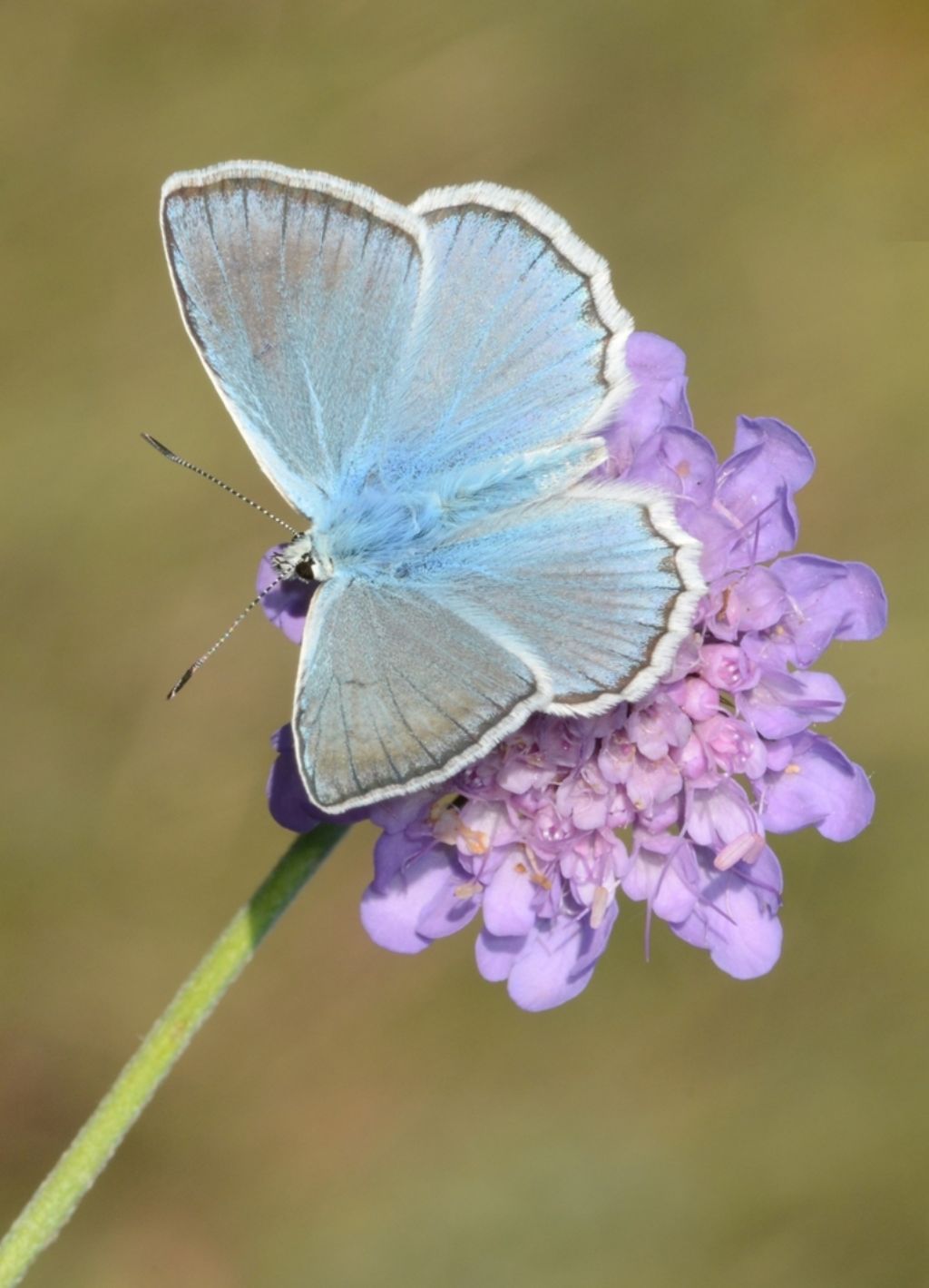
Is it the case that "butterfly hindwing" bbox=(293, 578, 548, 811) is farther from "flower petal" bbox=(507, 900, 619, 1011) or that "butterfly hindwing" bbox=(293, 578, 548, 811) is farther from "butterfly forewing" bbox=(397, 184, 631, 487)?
"flower petal" bbox=(507, 900, 619, 1011)

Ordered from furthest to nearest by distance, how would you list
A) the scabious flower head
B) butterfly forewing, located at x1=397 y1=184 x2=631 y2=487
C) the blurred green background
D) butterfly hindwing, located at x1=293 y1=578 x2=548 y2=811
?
the blurred green background < the scabious flower head < butterfly forewing, located at x1=397 y1=184 x2=631 y2=487 < butterfly hindwing, located at x1=293 y1=578 x2=548 y2=811

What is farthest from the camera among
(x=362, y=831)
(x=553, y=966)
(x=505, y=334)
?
(x=362, y=831)

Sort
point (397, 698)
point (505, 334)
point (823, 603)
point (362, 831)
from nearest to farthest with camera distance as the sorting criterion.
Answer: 1. point (397, 698)
2. point (505, 334)
3. point (823, 603)
4. point (362, 831)

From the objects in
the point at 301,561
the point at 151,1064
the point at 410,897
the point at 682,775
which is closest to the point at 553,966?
the point at 410,897

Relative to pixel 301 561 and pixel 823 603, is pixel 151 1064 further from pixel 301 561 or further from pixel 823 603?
pixel 823 603

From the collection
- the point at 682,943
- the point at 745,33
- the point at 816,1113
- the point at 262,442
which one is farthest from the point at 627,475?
the point at 745,33

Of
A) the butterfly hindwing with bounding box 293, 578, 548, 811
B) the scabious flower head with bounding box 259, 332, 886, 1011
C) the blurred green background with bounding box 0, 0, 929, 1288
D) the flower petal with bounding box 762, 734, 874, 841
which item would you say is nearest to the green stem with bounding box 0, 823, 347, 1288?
the scabious flower head with bounding box 259, 332, 886, 1011

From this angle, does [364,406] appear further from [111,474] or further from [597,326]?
[111,474]
